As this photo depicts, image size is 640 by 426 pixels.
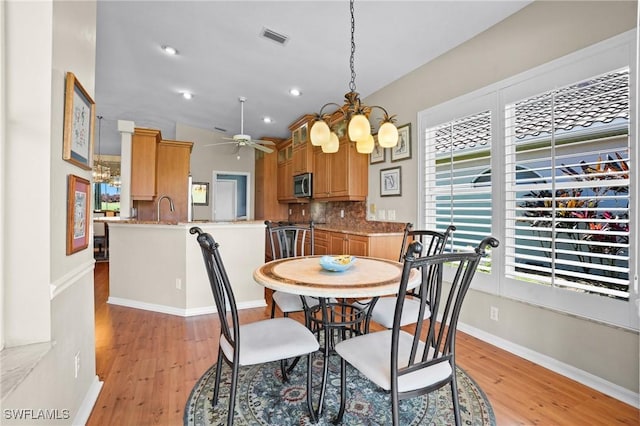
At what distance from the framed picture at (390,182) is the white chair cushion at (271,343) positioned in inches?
97.8

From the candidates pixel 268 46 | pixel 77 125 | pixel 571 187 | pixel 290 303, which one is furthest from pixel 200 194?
pixel 571 187

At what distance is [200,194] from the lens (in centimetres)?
→ 738

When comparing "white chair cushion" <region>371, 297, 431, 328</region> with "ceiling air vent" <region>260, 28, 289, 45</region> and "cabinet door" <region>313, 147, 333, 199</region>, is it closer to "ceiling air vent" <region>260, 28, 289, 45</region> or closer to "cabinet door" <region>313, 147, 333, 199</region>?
"ceiling air vent" <region>260, 28, 289, 45</region>

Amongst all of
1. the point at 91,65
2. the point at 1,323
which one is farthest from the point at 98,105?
the point at 1,323

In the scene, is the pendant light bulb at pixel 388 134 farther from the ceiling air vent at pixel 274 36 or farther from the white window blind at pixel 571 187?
the ceiling air vent at pixel 274 36

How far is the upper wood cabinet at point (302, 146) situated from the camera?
5.51 metres

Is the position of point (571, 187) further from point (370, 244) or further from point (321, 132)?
point (370, 244)

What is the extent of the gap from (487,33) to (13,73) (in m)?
3.24

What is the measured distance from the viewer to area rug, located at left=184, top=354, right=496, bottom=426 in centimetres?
169

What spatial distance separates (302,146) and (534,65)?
3791 millimetres

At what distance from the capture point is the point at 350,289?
154cm

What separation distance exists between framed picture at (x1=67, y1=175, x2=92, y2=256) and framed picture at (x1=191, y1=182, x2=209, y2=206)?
571 centimetres

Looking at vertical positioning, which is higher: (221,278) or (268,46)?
(268,46)

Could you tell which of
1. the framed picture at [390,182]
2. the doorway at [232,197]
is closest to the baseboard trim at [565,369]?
the framed picture at [390,182]
